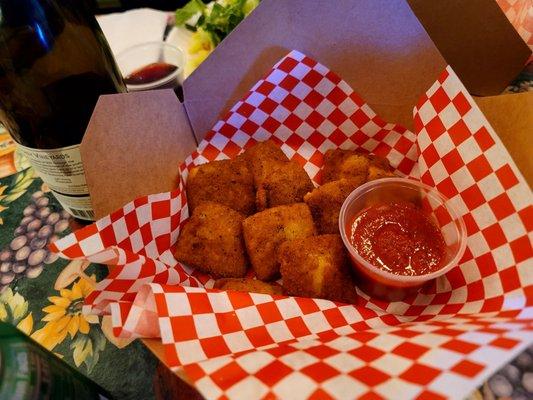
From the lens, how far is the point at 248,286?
1045 millimetres

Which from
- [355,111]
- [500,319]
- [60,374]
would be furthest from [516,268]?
[60,374]

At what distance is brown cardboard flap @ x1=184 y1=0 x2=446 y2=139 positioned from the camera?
1.22 metres

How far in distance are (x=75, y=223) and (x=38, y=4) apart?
0.64 metres

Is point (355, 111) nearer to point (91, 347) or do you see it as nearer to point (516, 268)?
point (516, 268)

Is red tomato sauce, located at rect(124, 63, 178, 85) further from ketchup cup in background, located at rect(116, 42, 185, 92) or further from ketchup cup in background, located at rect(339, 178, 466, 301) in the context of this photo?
ketchup cup in background, located at rect(339, 178, 466, 301)

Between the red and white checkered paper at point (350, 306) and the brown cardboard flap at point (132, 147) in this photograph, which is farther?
the brown cardboard flap at point (132, 147)

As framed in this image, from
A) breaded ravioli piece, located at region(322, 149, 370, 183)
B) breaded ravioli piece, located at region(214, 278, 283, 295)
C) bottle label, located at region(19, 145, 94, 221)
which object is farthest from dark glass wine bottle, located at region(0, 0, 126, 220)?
breaded ravioli piece, located at region(322, 149, 370, 183)

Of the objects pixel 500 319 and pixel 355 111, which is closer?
pixel 500 319

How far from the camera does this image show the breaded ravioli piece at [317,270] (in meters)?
1.03

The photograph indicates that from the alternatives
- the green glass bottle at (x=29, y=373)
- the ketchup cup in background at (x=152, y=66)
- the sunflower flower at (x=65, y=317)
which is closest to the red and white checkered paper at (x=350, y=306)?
the green glass bottle at (x=29, y=373)

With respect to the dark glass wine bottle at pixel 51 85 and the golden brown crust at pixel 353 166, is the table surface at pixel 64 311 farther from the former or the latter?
the golden brown crust at pixel 353 166

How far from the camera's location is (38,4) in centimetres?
111

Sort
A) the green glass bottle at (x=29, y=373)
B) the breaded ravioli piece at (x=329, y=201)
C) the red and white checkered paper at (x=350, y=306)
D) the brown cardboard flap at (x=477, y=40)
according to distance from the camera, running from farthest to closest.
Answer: the brown cardboard flap at (x=477, y=40) < the breaded ravioli piece at (x=329, y=201) < the red and white checkered paper at (x=350, y=306) < the green glass bottle at (x=29, y=373)

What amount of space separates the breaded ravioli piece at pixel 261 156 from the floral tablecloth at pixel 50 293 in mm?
529
